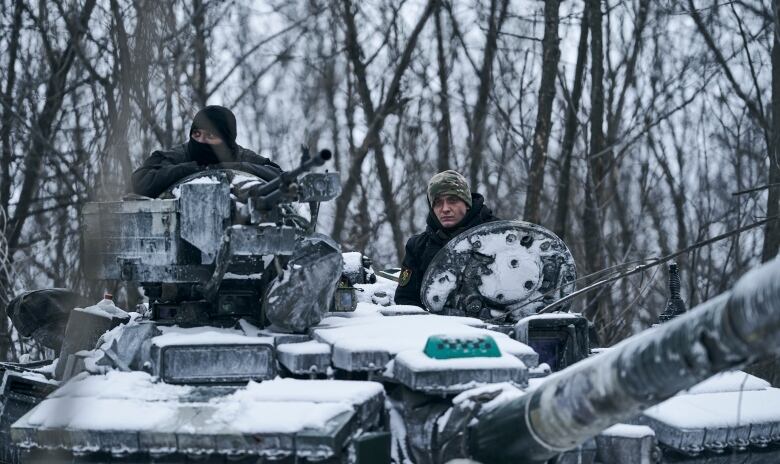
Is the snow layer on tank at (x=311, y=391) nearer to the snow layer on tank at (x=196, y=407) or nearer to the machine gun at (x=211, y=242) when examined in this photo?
the snow layer on tank at (x=196, y=407)

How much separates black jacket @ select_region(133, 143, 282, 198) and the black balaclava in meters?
0.05

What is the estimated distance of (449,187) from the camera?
24.8 feet

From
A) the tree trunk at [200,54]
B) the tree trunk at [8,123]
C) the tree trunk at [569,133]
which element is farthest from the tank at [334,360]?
the tree trunk at [200,54]

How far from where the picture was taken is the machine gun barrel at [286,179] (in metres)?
4.79

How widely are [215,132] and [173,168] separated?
591mm

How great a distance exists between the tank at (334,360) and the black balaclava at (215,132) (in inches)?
23.6

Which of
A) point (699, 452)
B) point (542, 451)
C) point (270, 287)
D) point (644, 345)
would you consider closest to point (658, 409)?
point (699, 452)

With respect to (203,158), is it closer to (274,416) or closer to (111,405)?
(111,405)

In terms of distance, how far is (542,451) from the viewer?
4.34 metres

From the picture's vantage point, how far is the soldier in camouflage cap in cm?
748

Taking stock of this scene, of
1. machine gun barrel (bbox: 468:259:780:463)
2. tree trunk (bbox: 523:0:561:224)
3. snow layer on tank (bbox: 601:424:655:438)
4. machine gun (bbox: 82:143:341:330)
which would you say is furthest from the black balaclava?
tree trunk (bbox: 523:0:561:224)

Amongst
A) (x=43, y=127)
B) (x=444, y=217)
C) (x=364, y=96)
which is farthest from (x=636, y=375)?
(x=364, y=96)

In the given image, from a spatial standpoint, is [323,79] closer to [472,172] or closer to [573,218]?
[472,172]

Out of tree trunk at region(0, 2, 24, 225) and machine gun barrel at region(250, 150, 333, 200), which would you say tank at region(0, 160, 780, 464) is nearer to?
machine gun barrel at region(250, 150, 333, 200)
